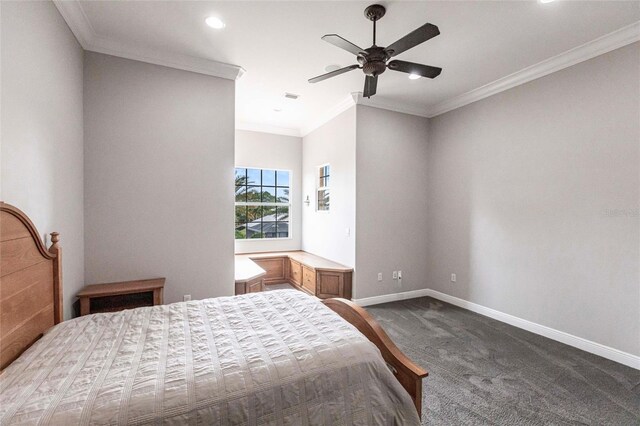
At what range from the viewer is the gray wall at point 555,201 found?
256 cm

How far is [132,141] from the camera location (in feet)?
9.36

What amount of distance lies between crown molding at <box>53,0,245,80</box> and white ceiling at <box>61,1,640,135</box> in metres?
0.05

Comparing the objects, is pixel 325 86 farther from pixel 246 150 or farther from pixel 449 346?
pixel 449 346

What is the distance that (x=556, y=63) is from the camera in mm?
2973

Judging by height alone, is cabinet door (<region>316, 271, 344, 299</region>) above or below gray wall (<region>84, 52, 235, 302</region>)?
below

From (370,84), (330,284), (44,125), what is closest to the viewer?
(44,125)

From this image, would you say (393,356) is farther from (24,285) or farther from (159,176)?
(159,176)

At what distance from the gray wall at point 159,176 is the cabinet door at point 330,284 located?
1461 mm

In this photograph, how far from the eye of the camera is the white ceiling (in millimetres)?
2256

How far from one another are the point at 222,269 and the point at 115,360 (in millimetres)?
1912

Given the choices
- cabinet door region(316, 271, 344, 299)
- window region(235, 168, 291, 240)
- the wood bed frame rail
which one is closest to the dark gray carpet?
the wood bed frame rail

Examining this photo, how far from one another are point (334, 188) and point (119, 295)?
10.4 ft

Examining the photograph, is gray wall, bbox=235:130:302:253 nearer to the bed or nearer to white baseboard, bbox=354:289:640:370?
white baseboard, bbox=354:289:640:370

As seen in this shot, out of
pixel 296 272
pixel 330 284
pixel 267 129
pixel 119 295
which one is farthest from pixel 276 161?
pixel 119 295
